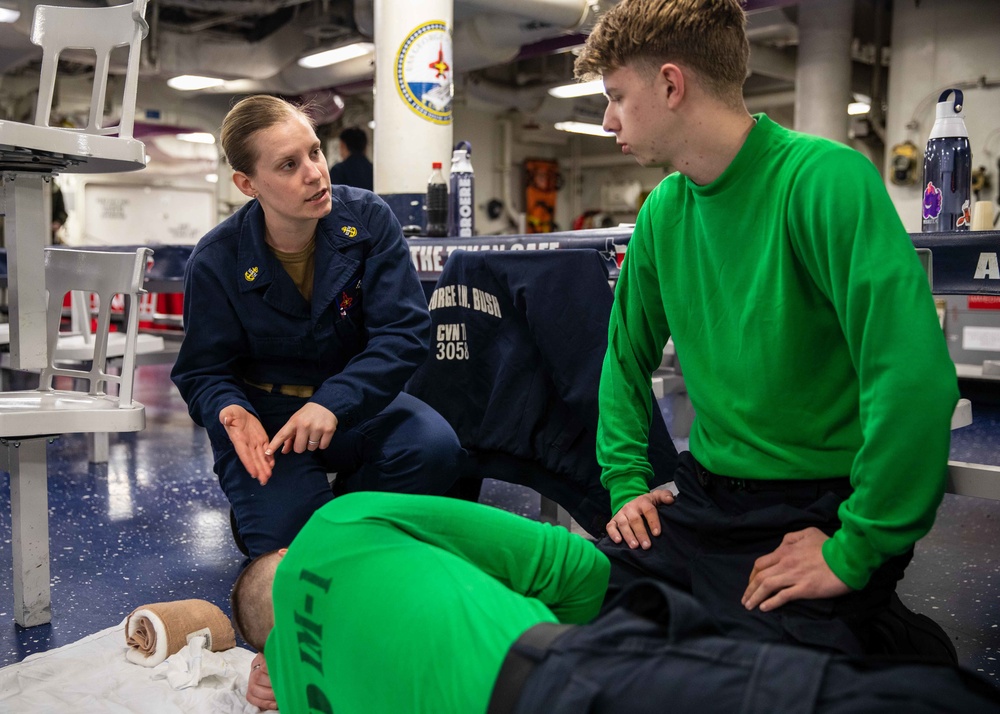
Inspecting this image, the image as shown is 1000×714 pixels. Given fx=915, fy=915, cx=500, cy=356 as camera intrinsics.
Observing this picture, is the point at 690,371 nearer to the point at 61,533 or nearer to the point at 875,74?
the point at 61,533

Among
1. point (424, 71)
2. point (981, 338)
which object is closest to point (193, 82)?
point (424, 71)

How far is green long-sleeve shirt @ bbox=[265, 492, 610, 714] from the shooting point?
0.85 metres

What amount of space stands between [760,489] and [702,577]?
147mm

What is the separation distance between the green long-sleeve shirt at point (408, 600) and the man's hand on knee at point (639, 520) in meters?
0.27

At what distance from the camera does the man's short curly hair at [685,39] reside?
124 centimetres

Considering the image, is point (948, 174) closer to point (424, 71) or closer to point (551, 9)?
point (424, 71)

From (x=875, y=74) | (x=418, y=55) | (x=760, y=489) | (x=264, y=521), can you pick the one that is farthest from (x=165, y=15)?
(x=760, y=489)

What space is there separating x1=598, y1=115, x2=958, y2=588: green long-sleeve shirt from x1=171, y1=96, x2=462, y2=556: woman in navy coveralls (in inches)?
22.0

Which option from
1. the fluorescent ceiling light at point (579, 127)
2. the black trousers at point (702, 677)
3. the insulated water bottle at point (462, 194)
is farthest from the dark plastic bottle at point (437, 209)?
the fluorescent ceiling light at point (579, 127)

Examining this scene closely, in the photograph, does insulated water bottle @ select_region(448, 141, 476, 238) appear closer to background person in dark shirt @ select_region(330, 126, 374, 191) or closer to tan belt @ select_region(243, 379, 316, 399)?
tan belt @ select_region(243, 379, 316, 399)

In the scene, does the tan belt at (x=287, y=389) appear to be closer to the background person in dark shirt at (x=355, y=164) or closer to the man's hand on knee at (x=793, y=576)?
the man's hand on knee at (x=793, y=576)

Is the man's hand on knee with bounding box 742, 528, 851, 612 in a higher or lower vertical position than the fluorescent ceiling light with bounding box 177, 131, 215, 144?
lower

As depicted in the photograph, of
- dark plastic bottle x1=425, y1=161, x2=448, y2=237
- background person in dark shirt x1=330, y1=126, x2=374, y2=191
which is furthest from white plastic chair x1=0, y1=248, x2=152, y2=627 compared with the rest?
background person in dark shirt x1=330, y1=126, x2=374, y2=191

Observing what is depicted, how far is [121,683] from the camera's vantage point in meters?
1.65
